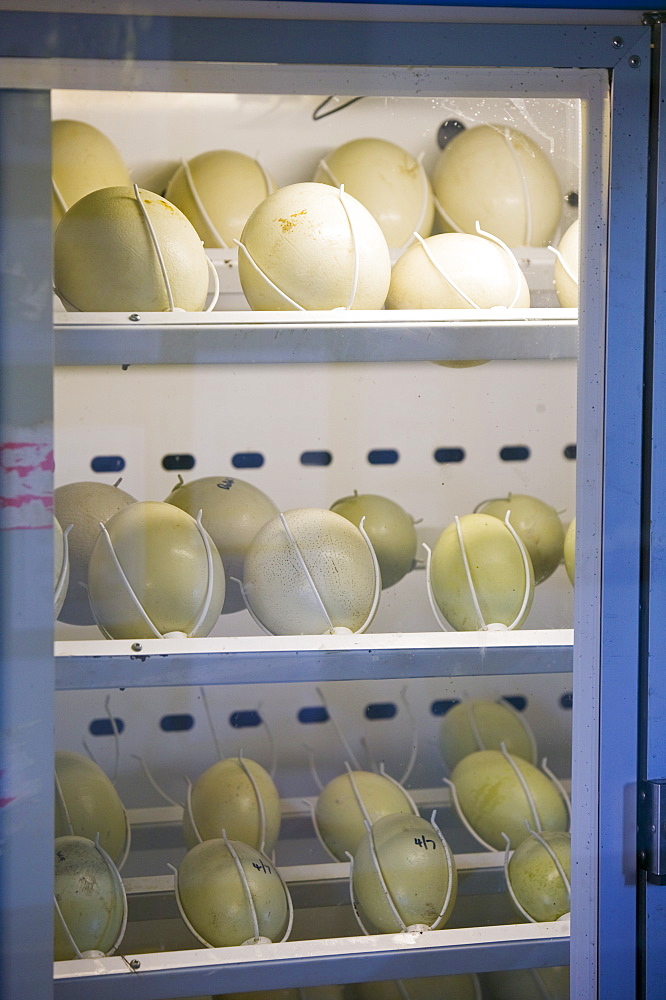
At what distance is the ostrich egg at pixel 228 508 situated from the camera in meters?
1.21

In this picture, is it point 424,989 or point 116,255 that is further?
point 424,989

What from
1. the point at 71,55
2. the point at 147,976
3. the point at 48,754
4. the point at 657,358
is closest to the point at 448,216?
the point at 657,358

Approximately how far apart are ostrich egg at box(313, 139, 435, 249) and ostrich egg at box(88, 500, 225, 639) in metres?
0.54

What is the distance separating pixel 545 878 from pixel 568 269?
878mm

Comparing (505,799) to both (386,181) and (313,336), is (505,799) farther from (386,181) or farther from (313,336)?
(386,181)

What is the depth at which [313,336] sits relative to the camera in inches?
44.8

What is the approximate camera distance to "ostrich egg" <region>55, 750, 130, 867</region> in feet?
3.83

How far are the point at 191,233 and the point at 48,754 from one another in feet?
2.37

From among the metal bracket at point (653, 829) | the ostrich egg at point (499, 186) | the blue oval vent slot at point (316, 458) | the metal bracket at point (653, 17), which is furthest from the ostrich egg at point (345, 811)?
the metal bracket at point (653, 17)

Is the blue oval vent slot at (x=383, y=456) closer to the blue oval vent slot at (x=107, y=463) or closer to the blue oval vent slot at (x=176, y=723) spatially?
the blue oval vent slot at (x=107, y=463)

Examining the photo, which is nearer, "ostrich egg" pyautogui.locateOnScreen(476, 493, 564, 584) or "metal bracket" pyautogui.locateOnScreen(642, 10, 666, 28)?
"metal bracket" pyautogui.locateOnScreen(642, 10, 666, 28)

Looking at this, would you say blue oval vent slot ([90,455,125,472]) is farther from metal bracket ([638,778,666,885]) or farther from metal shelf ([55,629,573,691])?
metal bracket ([638,778,666,885])

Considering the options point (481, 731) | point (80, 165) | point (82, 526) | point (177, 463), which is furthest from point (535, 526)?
point (80, 165)

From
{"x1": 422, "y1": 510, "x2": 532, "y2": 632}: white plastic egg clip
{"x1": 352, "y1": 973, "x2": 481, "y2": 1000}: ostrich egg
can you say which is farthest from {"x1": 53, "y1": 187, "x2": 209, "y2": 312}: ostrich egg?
{"x1": 352, "y1": 973, "x2": 481, "y2": 1000}: ostrich egg
